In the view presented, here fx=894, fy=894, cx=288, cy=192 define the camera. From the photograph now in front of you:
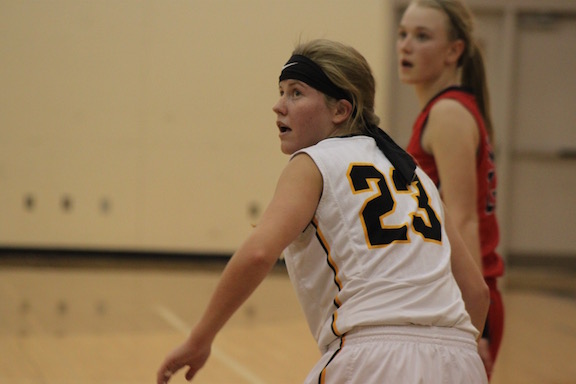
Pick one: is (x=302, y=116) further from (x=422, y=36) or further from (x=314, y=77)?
(x=422, y=36)

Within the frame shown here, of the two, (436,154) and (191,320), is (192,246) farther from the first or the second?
(436,154)

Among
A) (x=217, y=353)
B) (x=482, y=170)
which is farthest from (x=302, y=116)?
(x=217, y=353)

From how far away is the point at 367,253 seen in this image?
1.74 metres

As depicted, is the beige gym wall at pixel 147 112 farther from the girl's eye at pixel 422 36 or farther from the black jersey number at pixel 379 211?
the black jersey number at pixel 379 211

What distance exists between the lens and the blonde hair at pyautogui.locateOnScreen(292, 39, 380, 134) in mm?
1877

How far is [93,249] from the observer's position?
9.24 meters

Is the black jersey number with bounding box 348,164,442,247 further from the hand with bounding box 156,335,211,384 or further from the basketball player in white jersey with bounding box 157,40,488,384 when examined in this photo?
the hand with bounding box 156,335,211,384

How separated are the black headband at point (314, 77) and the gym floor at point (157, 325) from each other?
9.61 ft

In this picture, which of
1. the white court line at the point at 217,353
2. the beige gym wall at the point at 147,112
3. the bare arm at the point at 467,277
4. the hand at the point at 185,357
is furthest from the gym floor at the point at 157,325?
the hand at the point at 185,357

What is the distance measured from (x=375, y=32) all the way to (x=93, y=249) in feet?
12.1

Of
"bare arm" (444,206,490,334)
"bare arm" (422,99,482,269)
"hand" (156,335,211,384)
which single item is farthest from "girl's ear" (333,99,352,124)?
"bare arm" (422,99,482,269)

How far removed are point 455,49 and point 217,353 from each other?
3.00m

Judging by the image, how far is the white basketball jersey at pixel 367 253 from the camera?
5.71 ft

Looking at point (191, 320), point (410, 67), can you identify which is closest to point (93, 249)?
point (191, 320)
